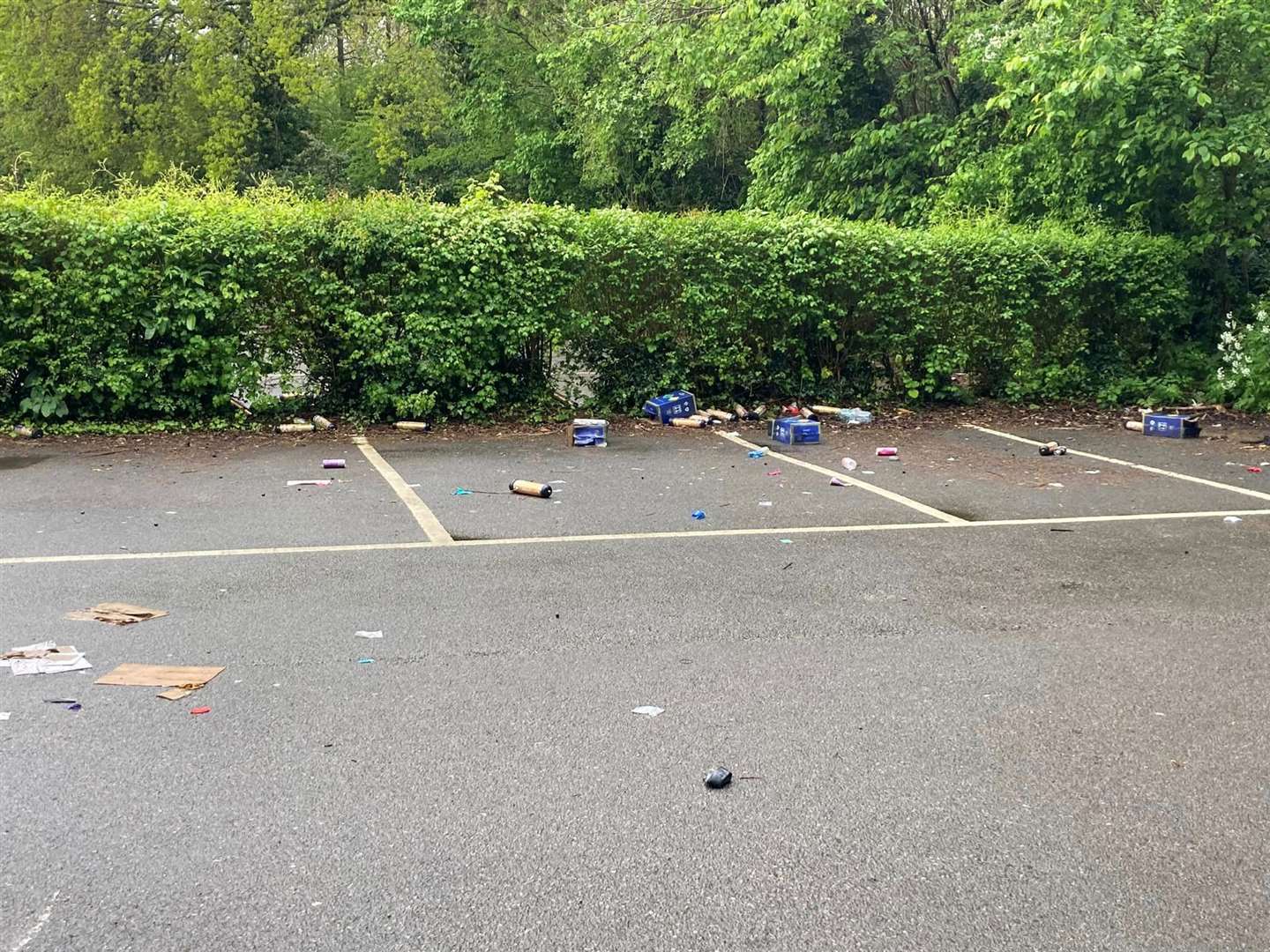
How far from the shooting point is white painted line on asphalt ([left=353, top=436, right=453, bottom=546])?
704 centimetres

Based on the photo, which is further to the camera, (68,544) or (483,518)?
(483,518)

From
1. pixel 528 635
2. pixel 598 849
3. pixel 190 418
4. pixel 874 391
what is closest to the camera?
pixel 598 849

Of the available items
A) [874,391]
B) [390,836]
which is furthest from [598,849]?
[874,391]

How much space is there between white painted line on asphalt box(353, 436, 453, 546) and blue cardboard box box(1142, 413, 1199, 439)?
8103 mm

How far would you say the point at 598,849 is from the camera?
3.08 meters

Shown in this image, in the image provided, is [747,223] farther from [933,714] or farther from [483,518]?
[933,714]

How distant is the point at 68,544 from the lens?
21.7ft

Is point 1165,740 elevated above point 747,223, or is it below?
below

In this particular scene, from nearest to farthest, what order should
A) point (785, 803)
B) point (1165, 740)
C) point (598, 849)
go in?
1. point (598, 849)
2. point (785, 803)
3. point (1165, 740)

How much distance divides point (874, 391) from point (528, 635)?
958 cm

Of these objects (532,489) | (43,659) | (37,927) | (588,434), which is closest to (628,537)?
(532,489)

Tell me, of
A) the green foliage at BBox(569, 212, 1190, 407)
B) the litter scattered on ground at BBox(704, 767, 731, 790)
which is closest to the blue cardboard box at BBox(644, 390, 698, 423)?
the green foliage at BBox(569, 212, 1190, 407)

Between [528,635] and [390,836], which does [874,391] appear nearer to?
[528,635]

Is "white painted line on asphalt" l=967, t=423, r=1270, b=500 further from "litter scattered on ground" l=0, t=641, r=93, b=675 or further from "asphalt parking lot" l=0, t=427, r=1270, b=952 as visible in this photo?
"litter scattered on ground" l=0, t=641, r=93, b=675
